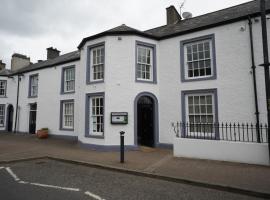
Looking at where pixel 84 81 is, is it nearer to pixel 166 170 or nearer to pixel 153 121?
pixel 153 121

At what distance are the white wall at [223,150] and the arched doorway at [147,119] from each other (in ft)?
9.59

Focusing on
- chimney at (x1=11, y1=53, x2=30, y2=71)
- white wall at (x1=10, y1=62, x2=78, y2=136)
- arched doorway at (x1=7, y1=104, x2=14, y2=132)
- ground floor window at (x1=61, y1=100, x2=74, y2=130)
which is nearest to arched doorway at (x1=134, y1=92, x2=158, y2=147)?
white wall at (x1=10, y1=62, x2=78, y2=136)

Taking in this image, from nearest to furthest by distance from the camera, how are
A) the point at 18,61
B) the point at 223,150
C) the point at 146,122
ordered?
1. the point at 223,150
2. the point at 146,122
3. the point at 18,61

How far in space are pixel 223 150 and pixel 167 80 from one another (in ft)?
17.4

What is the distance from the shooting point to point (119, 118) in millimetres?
11289

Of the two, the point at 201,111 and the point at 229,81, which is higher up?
the point at 229,81

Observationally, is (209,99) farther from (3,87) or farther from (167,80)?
(3,87)

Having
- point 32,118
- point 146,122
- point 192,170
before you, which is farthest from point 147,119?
point 32,118

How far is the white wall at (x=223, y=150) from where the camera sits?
305 inches

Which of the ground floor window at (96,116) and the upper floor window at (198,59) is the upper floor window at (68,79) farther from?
the upper floor window at (198,59)

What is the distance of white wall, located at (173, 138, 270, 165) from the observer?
25.4 ft

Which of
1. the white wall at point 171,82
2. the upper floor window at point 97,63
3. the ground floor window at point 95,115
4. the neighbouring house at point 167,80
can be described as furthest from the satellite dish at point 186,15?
the ground floor window at point 95,115

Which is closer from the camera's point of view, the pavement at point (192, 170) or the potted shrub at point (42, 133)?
the pavement at point (192, 170)

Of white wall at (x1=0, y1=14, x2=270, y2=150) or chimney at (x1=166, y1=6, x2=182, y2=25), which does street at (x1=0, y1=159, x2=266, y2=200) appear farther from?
chimney at (x1=166, y1=6, x2=182, y2=25)
